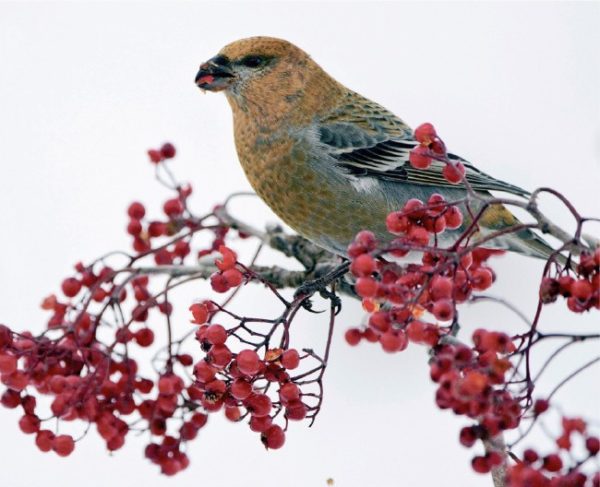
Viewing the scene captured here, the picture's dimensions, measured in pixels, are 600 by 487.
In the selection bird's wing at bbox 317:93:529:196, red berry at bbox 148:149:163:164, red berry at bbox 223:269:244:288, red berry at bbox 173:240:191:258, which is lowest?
red berry at bbox 223:269:244:288

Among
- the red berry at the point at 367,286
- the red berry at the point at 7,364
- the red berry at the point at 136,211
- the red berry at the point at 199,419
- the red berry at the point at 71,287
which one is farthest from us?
the red berry at the point at 136,211

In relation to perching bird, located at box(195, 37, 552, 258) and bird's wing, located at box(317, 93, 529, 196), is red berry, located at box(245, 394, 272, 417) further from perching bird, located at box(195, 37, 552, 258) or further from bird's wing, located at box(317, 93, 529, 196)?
bird's wing, located at box(317, 93, 529, 196)

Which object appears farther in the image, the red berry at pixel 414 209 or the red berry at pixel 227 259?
the red berry at pixel 227 259

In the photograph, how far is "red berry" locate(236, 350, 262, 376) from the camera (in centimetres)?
109

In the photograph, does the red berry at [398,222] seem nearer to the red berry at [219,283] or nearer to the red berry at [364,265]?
the red berry at [364,265]

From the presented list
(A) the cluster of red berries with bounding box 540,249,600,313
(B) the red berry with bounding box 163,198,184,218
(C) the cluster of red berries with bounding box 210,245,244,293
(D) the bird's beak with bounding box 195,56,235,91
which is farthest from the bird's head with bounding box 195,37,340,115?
(A) the cluster of red berries with bounding box 540,249,600,313

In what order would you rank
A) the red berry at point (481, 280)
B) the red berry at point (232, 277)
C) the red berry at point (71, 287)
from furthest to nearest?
the red berry at point (71, 287), the red berry at point (232, 277), the red berry at point (481, 280)

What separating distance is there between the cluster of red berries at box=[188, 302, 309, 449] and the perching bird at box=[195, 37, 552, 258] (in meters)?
0.55

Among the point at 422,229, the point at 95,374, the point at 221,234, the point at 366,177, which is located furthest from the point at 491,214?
the point at 95,374

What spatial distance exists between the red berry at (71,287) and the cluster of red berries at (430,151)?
73cm

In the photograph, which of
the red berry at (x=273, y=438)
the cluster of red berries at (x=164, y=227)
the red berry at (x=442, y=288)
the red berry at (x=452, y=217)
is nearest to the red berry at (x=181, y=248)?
the cluster of red berries at (x=164, y=227)

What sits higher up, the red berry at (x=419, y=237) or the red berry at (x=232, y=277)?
the red berry at (x=232, y=277)

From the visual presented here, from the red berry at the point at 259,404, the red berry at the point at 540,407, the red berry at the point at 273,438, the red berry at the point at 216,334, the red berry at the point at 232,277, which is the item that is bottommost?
the red berry at the point at 540,407

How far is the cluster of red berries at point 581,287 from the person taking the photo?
0.91 meters
